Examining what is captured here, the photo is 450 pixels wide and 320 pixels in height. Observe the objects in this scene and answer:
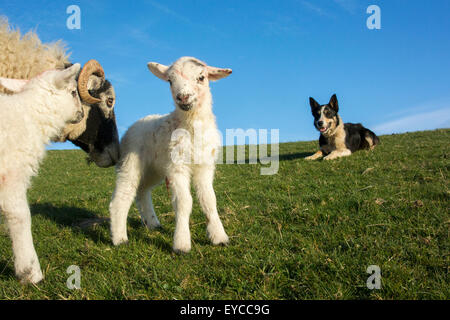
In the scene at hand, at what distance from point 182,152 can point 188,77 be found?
1090 millimetres

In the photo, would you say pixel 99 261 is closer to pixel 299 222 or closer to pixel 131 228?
pixel 131 228

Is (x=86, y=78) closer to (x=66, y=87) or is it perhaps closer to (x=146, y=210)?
(x=66, y=87)

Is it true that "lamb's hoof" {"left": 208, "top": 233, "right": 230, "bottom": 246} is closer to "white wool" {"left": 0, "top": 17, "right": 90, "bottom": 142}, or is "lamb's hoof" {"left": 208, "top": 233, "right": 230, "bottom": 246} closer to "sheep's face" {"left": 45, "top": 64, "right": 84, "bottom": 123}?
"sheep's face" {"left": 45, "top": 64, "right": 84, "bottom": 123}

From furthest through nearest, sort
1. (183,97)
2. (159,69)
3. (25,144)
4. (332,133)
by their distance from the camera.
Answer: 1. (332,133)
2. (159,69)
3. (183,97)
4. (25,144)

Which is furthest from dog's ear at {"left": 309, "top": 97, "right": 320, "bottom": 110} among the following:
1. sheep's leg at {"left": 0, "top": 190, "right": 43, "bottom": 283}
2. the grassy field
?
sheep's leg at {"left": 0, "top": 190, "right": 43, "bottom": 283}

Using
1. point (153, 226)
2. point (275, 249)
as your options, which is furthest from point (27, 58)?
point (275, 249)

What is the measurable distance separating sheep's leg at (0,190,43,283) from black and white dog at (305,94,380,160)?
11.8 m

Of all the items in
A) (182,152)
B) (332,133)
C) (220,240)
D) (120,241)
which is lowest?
(120,241)

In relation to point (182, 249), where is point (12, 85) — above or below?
above

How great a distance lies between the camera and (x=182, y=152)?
16.2 feet

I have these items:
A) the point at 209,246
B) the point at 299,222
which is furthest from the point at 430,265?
the point at 209,246

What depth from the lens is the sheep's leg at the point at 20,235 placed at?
13.0 ft

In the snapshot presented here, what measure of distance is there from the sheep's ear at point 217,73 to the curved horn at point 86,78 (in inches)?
76.9
